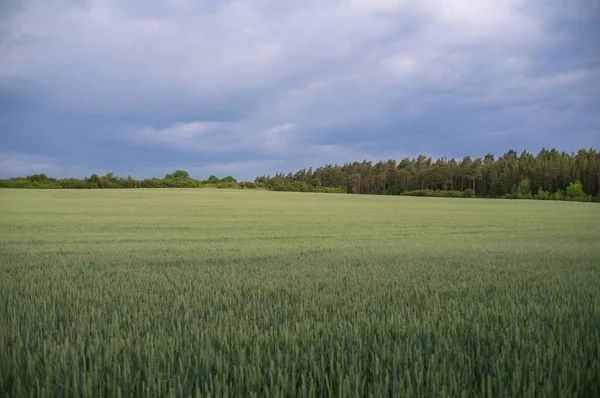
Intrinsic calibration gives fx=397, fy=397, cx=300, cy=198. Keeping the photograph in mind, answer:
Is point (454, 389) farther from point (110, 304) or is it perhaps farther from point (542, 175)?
point (542, 175)

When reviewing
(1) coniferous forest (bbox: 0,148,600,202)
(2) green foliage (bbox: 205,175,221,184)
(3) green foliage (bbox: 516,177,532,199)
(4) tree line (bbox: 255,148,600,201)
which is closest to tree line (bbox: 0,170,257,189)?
(1) coniferous forest (bbox: 0,148,600,202)

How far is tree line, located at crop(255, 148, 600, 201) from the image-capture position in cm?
9638

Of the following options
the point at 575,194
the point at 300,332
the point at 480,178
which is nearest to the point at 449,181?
the point at 480,178

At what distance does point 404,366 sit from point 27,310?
13.6ft

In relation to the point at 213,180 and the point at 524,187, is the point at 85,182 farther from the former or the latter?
the point at 524,187

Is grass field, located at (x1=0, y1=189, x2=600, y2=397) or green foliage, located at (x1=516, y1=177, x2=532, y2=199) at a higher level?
green foliage, located at (x1=516, y1=177, x2=532, y2=199)

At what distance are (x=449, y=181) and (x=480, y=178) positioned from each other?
953 cm

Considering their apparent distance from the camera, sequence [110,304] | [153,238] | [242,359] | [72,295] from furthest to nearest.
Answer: [153,238] < [72,295] < [110,304] < [242,359]

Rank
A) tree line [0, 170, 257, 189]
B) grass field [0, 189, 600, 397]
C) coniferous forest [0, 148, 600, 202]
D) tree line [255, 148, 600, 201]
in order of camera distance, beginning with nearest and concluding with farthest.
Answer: grass field [0, 189, 600, 397]
tree line [0, 170, 257, 189]
coniferous forest [0, 148, 600, 202]
tree line [255, 148, 600, 201]

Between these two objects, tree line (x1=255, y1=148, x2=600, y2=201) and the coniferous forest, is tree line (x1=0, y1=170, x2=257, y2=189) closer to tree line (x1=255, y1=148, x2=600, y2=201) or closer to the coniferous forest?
the coniferous forest

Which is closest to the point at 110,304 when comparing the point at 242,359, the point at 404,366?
the point at 242,359

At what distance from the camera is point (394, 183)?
132m

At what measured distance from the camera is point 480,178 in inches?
4284

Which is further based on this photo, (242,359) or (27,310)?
(27,310)
